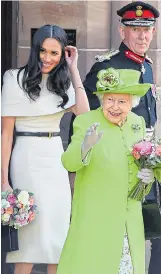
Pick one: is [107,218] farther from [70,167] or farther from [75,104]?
[75,104]

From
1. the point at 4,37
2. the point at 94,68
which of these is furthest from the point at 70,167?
the point at 4,37

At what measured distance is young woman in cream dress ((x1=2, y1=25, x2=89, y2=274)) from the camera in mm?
5395

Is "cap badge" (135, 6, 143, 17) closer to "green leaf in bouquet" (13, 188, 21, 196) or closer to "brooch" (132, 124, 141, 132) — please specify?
"brooch" (132, 124, 141, 132)

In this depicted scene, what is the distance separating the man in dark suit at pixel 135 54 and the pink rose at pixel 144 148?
106 cm

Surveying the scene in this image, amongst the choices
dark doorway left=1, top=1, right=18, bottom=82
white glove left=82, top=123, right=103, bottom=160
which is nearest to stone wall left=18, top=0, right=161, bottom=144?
dark doorway left=1, top=1, right=18, bottom=82

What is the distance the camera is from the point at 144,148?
469 centimetres

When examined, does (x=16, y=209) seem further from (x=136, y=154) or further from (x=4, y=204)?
(x=136, y=154)

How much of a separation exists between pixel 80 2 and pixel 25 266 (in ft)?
7.45

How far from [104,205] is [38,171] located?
0.77 meters

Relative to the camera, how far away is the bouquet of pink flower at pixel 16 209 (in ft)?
17.0

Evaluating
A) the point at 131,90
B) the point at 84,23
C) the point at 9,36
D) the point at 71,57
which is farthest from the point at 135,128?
the point at 9,36

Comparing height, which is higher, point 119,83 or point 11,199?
point 119,83

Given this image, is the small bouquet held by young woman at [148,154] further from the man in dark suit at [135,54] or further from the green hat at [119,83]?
the man in dark suit at [135,54]

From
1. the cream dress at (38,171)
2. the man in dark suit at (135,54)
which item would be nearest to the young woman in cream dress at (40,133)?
the cream dress at (38,171)
